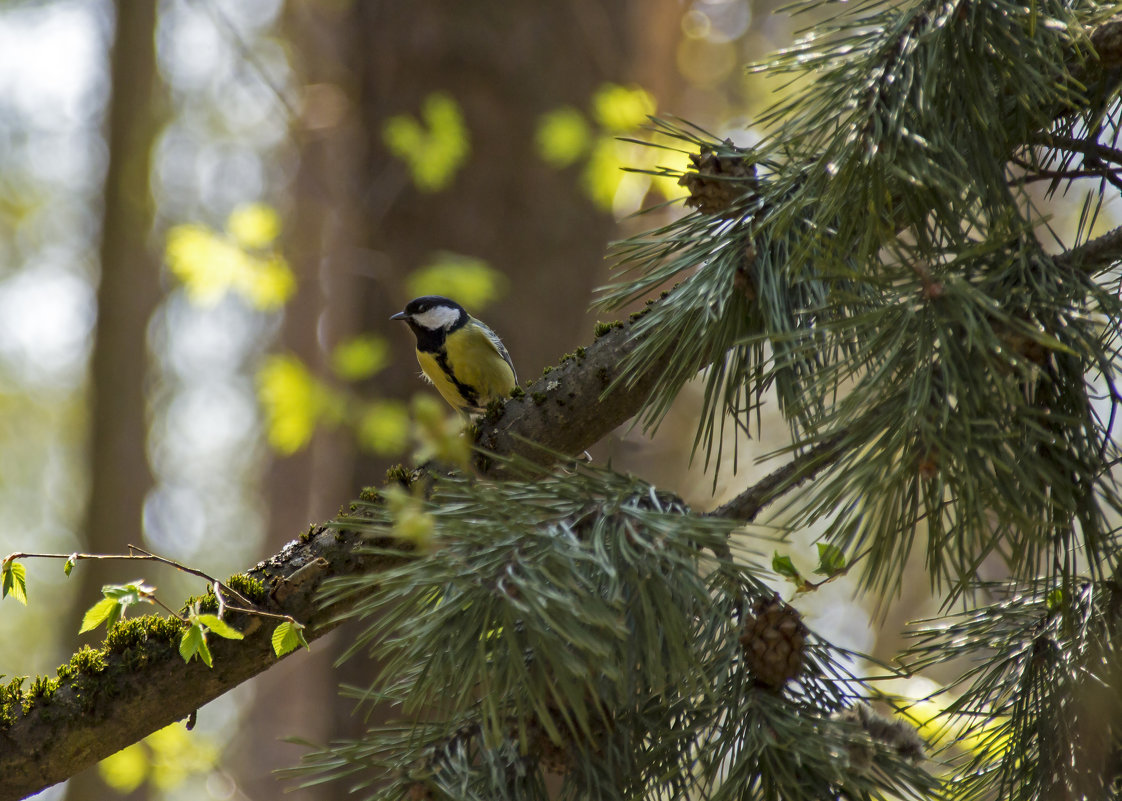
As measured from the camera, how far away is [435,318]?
13.8 feet

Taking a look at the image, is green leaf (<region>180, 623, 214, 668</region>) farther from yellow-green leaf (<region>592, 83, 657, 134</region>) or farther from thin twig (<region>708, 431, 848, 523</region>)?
yellow-green leaf (<region>592, 83, 657, 134</region>)

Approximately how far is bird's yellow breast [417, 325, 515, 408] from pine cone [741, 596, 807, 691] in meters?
2.85

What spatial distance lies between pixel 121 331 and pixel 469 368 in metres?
2.56

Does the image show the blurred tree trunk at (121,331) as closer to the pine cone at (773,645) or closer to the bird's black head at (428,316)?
the bird's black head at (428,316)

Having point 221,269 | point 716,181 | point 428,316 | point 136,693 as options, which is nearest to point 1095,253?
point 716,181

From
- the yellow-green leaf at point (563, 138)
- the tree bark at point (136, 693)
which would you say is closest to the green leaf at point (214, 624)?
the tree bark at point (136, 693)

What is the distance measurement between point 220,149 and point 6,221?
243 centimetres

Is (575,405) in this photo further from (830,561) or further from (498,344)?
(498,344)

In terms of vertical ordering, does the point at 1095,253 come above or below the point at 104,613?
above

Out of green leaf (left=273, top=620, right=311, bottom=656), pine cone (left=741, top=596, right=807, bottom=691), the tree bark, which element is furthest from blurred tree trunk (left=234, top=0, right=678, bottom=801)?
pine cone (left=741, top=596, right=807, bottom=691)

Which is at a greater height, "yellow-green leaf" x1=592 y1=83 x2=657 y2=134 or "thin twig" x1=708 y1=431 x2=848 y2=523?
"yellow-green leaf" x1=592 y1=83 x2=657 y2=134

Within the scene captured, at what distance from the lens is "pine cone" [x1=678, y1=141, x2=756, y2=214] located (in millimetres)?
1553

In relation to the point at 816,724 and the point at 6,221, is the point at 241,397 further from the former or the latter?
the point at 816,724

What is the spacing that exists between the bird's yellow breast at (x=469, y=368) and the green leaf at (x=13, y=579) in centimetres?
253
